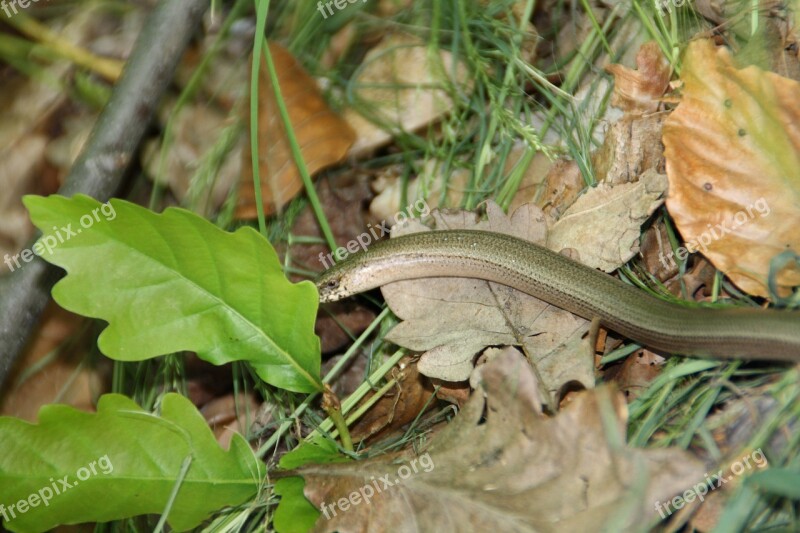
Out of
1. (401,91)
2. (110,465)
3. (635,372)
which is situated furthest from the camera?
(401,91)

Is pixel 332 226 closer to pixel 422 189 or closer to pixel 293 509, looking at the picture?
pixel 422 189

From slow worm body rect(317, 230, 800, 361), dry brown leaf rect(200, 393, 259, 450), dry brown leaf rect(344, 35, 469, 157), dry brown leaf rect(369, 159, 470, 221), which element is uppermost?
dry brown leaf rect(344, 35, 469, 157)

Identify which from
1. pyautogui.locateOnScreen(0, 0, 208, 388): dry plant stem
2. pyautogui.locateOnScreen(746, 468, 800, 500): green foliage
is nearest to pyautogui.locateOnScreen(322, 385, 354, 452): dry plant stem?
pyautogui.locateOnScreen(0, 0, 208, 388): dry plant stem

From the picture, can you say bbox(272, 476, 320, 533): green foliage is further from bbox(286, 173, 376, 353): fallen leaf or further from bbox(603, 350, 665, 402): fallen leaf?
bbox(603, 350, 665, 402): fallen leaf

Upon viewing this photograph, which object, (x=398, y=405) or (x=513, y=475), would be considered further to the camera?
(x=398, y=405)

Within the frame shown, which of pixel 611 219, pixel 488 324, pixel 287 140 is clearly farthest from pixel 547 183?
pixel 287 140

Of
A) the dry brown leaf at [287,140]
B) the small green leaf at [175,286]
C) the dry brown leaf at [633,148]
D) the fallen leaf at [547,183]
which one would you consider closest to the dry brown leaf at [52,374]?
the small green leaf at [175,286]

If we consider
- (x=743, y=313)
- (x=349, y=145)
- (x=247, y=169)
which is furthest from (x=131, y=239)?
(x=743, y=313)

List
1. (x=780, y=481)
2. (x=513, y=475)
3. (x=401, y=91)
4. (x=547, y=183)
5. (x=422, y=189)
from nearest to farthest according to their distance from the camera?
(x=780, y=481)
(x=513, y=475)
(x=547, y=183)
(x=422, y=189)
(x=401, y=91)
